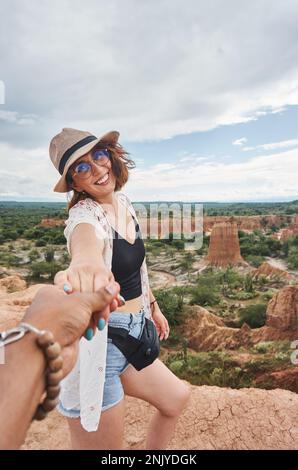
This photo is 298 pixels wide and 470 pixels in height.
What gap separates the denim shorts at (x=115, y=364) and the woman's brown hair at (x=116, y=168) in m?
0.55

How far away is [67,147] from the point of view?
168cm

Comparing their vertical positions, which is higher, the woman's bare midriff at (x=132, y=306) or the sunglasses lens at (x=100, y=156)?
the sunglasses lens at (x=100, y=156)

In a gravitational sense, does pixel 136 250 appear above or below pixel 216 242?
above

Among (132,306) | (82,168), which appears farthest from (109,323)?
(82,168)

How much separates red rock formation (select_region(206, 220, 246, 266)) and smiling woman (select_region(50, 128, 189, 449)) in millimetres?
19281

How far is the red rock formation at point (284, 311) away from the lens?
8.14 m

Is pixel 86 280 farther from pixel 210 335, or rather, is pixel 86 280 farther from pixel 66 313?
pixel 210 335

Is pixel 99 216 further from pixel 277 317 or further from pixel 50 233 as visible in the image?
pixel 50 233

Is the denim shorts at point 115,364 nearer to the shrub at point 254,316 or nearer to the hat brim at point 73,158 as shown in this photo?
the hat brim at point 73,158

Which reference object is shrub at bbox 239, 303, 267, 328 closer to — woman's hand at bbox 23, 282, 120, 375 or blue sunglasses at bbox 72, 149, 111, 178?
blue sunglasses at bbox 72, 149, 111, 178

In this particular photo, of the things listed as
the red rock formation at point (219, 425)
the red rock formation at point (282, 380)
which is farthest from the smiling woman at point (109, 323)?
the red rock formation at point (282, 380)

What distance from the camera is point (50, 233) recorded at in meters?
26.8

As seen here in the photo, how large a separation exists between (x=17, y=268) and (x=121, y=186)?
50.6 ft
